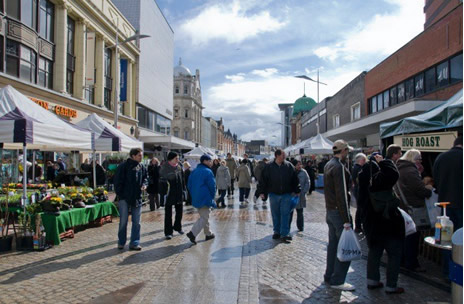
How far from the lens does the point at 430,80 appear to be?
19.6m

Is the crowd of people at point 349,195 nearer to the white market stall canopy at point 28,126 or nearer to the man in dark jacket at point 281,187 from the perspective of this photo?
the man in dark jacket at point 281,187

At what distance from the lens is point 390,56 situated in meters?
25.0

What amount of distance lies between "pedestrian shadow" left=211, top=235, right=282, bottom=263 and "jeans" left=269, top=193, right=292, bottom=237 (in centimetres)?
27

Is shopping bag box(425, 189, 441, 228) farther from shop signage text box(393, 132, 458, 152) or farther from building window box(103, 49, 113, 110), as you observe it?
building window box(103, 49, 113, 110)

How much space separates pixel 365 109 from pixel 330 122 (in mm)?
14151

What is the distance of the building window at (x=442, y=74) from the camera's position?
58.7 ft

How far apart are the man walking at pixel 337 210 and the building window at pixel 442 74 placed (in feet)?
51.5

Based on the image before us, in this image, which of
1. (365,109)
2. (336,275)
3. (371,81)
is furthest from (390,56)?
(336,275)

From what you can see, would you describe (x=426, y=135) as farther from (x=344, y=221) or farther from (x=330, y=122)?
(x=330, y=122)

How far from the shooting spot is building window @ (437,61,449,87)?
58.7 feet

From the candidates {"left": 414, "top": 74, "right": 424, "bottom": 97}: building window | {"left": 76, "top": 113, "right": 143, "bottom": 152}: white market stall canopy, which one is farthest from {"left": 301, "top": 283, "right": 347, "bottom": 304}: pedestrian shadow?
{"left": 414, "top": 74, "right": 424, "bottom": 97}: building window

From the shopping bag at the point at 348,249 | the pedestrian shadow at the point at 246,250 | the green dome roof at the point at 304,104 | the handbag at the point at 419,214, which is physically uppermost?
the green dome roof at the point at 304,104

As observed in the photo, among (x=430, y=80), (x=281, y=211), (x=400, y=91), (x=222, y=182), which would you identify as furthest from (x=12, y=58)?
(x=400, y=91)

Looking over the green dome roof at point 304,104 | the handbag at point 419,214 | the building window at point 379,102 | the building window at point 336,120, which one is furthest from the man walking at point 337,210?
the green dome roof at point 304,104
